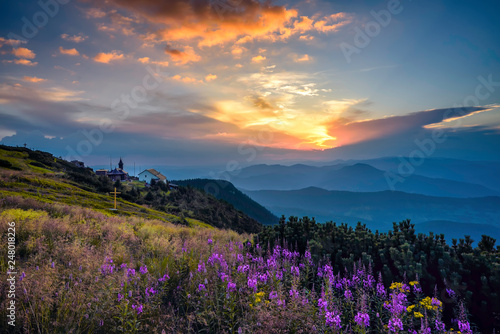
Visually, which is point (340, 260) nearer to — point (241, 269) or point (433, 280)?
point (433, 280)

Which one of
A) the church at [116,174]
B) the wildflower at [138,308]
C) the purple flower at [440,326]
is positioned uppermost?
the church at [116,174]

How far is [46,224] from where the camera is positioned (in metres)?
9.41

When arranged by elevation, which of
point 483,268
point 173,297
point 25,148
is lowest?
point 173,297

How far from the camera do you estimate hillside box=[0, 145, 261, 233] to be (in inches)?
950

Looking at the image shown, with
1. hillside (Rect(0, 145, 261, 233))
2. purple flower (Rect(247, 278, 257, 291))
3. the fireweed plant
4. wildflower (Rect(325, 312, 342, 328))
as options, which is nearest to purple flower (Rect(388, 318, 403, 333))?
the fireweed plant

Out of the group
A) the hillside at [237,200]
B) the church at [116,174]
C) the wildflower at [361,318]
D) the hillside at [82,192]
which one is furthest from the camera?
the hillside at [237,200]

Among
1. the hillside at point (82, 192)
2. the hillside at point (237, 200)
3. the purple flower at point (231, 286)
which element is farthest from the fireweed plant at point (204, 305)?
the hillside at point (237, 200)

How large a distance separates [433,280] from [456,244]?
1.63 meters

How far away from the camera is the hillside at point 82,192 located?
79.2 ft

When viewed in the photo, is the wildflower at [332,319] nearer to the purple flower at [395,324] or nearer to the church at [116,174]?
the purple flower at [395,324]

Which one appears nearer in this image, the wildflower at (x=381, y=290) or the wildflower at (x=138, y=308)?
the wildflower at (x=138, y=308)

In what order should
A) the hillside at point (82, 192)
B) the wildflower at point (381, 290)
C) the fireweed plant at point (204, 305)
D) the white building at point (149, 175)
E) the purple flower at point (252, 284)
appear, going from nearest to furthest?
1. the fireweed plant at point (204, 305)
2. the purple flower at point (252, 284)
3. the wildflower at point (381, 290)
4. the hillside at point (82, 192)
5. the white building at point (149, 175)

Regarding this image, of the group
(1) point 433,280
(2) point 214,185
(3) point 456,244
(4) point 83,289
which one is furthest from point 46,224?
(2) point 214,185

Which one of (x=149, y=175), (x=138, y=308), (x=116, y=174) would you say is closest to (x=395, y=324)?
(x=138, y=308)
